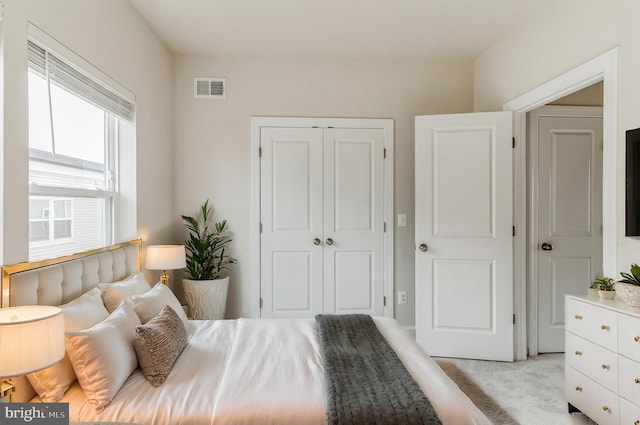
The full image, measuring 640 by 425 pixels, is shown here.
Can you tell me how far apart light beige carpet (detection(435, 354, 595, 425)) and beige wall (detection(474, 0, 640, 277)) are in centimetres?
103

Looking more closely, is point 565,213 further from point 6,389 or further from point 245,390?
point 6,389

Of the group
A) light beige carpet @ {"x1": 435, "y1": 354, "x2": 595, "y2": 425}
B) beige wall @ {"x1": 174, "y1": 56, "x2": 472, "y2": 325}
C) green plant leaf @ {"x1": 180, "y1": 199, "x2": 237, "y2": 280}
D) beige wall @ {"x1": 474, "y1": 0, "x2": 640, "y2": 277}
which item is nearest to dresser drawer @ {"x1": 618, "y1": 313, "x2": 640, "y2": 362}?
beige wall @ {"x1": 474, "y1": 0, "x2": 640, "y2": 277}

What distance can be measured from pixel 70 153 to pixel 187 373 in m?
1.44

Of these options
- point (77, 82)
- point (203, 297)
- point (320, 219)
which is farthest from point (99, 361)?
point (320, 219)

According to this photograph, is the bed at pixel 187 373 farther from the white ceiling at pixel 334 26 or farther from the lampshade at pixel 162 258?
the white ceiling at pixel 334 26

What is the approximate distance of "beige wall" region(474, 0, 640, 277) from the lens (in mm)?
1923

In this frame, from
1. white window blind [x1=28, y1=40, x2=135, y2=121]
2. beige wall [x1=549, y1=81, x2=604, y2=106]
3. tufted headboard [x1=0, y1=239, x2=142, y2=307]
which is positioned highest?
beige wall [x1=549, y1=81, x2=604, y2=106]

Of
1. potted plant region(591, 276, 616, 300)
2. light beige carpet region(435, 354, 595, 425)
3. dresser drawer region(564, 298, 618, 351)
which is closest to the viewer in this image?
dresser drawer region(564, 298, 618, 351)

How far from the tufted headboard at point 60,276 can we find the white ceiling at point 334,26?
1842 millimetres

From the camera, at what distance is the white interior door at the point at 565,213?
3.12 meters

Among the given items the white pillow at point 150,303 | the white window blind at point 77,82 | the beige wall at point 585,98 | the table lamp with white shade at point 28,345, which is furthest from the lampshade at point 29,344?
the beige wall at point 585,98

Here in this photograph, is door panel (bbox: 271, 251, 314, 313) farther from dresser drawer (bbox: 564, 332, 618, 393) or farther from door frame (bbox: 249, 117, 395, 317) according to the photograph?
dresser drawer (bbox: 564, 332, 618, 393)

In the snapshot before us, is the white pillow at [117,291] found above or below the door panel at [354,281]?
above

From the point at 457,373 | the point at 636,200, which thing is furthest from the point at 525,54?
the point at 457,373
